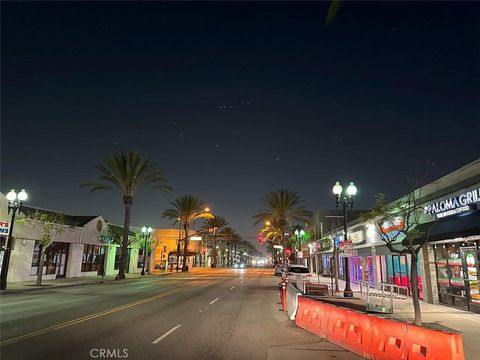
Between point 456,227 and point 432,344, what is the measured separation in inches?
377

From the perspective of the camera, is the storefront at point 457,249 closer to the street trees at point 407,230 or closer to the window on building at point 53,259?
the street trees at point 407,230

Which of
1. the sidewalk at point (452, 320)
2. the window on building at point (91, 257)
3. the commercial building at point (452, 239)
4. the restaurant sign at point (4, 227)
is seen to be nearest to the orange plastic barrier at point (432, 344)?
the sidewalk at point (452, 320)

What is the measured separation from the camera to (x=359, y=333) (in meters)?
8.35

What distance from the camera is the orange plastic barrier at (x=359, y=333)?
315 inches

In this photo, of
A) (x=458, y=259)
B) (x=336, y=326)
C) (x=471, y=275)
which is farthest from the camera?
(x=458, y=259)

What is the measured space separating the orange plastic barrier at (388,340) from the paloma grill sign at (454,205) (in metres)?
9.01

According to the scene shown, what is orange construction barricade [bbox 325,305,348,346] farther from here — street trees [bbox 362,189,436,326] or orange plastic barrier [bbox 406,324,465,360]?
street trees [bbox 362,189,436,326]

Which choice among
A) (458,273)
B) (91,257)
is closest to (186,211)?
(91,257)

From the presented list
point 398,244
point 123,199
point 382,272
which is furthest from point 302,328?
point 123,199

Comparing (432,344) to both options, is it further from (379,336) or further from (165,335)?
(165,335)

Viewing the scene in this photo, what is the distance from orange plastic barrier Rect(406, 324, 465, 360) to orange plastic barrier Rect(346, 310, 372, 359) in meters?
1.28

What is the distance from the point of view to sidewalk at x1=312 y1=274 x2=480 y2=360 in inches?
367

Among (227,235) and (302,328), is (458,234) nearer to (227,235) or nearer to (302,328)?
(302,328)

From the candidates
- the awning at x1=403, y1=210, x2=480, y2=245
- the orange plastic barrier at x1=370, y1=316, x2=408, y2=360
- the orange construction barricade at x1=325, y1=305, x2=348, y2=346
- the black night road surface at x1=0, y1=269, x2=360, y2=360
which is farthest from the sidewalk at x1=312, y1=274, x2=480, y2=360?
the black night road surface at x1=0, y1=269, x2=360, y2=360
